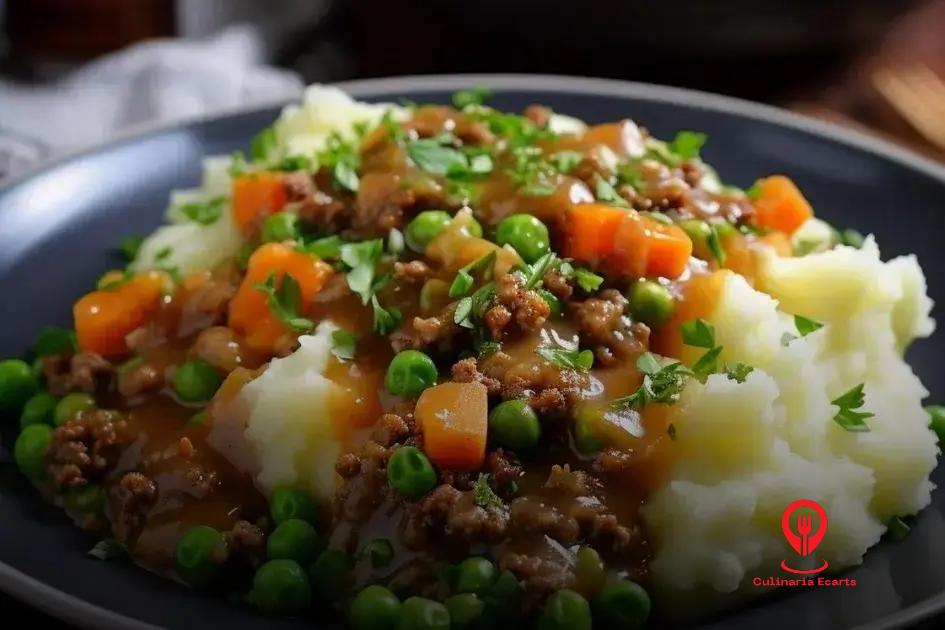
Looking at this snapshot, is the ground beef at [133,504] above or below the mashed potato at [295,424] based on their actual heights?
below

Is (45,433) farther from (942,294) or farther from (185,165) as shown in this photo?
(942,294)

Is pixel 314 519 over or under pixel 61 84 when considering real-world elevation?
under

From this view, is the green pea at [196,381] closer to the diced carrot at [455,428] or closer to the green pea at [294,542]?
the green pea at [294,542]

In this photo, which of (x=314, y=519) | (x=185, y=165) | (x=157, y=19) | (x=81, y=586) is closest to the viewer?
(x=81, y=586)

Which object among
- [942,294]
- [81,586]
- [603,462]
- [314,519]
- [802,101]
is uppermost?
[802,101]

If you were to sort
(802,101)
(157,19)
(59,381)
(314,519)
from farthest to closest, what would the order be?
1. (157,19)
2. (802,101)
3. (59,381)
4. (314,519)

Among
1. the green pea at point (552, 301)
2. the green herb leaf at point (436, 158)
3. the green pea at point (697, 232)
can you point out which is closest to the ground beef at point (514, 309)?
the green pea at point (552, 301)

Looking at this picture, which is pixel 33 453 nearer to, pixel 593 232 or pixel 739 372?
pixel 593 232

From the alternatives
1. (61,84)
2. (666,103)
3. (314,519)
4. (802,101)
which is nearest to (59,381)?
(314,519)

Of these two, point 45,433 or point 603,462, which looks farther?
point 45,433
